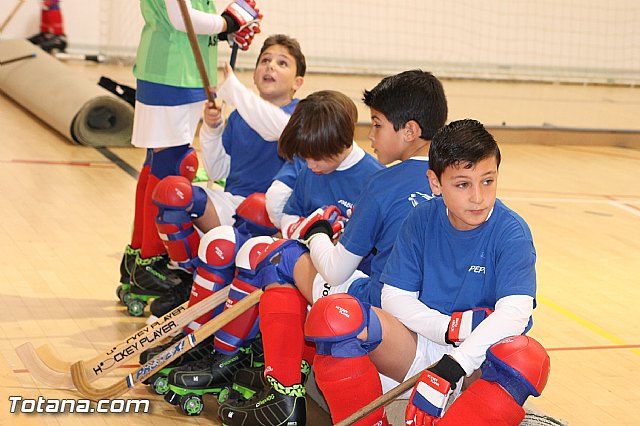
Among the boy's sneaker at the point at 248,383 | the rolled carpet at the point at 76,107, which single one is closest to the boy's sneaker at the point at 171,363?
the boy's sneaker at the point at 248,383

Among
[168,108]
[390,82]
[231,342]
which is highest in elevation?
[390,82]

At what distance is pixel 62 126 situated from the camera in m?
5.79

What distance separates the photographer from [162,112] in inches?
134

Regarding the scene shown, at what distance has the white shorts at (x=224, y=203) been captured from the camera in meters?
3.22

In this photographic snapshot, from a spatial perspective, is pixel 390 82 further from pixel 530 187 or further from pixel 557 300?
pixel 530 187

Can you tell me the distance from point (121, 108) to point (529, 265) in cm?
414

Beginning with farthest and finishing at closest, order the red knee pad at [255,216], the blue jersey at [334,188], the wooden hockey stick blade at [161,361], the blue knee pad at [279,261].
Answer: the red knee pad at [255,216] → the blue jersey at [334,188] → the wooden hockey stick blade at [161,361] → the blue knee pad at [279,261]

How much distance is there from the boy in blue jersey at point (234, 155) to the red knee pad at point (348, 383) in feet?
3.62

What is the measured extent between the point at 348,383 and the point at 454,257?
0.38m

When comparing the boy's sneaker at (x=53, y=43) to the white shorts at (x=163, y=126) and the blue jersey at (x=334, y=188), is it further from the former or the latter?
the blue jersey at (x=334, y=188)

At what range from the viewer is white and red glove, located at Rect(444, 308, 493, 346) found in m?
2.08

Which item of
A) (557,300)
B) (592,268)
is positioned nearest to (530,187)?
(592,268)

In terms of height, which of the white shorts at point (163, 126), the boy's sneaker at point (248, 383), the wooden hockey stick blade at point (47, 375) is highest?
the white shorts at point (163, 126)

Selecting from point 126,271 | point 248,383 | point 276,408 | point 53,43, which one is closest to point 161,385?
point 248,383
